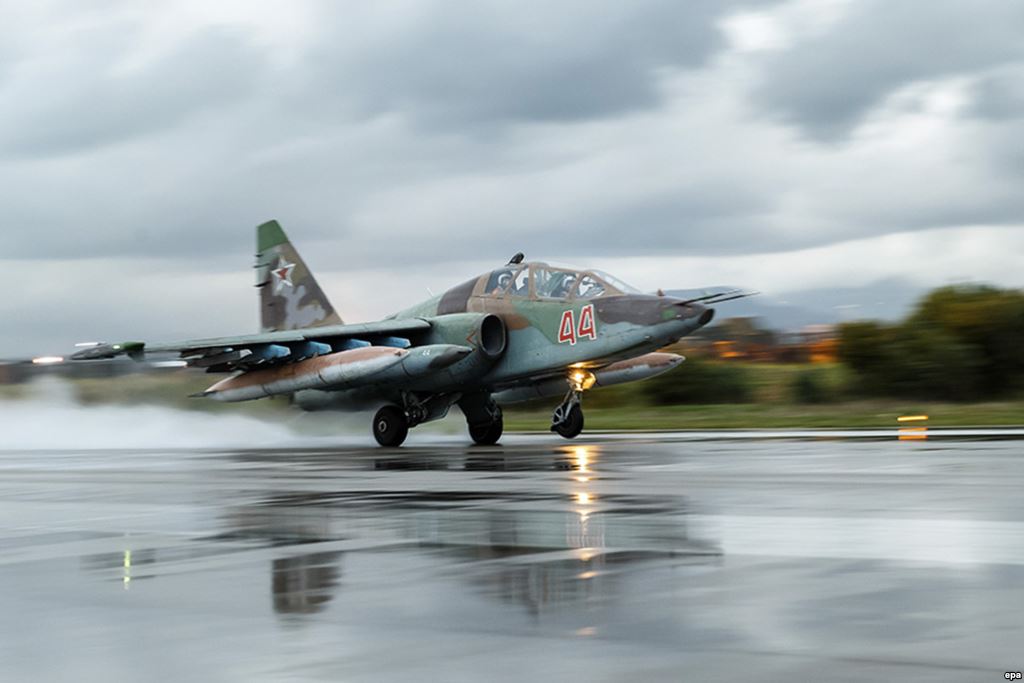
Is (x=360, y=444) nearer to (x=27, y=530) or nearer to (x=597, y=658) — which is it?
(x=27, y=530)

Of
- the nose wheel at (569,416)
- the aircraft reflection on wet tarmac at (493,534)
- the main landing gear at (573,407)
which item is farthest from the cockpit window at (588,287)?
the aircraft reflection on wet tarmac at (493,534)

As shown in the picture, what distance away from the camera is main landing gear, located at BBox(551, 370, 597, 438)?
2566 cm

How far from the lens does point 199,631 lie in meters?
6.00

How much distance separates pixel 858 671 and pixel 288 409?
29.2 m

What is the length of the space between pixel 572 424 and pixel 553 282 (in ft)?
8.82

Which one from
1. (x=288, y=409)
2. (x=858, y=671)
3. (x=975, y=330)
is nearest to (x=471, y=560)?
(x=858, y=671)

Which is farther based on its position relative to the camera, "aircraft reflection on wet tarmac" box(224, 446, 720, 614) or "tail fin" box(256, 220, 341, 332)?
"tail fin" box(256, 220, 341, 332)

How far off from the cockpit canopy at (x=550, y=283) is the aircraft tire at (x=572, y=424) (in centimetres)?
220

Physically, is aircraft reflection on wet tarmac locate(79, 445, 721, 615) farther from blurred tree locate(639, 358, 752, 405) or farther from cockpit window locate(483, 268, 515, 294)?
blurred tree locate(639, 358, 752, 405)

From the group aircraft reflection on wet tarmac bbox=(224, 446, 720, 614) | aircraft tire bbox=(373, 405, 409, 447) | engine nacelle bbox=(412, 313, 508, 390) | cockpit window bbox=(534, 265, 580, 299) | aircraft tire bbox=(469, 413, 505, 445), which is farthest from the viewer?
aircraft tire bbox=(469, 413, 505, 445)

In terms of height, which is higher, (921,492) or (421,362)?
(421,362)

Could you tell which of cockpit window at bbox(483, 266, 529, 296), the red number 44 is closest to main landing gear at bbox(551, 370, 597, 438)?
the red number 44

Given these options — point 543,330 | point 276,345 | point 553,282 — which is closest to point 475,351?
point 543,330

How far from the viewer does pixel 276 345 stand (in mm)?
27156
